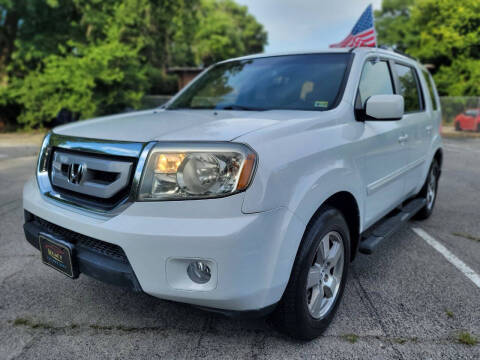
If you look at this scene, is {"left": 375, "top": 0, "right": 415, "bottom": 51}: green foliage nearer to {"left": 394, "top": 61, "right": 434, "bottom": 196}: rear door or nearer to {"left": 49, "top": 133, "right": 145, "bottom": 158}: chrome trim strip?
{"left": 394, "top": 61, "right": 434, "bottom": 196}: rear door

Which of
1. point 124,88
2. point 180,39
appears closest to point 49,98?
point 124,88

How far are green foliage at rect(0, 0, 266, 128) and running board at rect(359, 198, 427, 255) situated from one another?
466 inches

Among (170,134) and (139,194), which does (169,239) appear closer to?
(139,194)

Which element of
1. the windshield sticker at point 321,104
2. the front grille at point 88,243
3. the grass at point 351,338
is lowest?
the grass at point 351,338

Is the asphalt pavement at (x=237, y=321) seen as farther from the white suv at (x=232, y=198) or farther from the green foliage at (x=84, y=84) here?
the green foliage at (x=84, y=84)

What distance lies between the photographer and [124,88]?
47.5 ft

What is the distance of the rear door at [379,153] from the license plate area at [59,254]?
6.06 feet

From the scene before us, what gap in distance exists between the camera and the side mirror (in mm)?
2551

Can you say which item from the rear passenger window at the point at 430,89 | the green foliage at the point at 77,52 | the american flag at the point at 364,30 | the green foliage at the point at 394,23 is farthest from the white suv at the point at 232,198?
the green foliage at the point at 394,23

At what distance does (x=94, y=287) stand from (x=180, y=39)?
18.0 meters

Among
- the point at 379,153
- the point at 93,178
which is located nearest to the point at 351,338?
the point at 379,153

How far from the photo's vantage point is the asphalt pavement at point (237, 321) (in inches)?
86.2

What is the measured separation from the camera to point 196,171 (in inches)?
71.9

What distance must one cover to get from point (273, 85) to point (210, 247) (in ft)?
5.80
